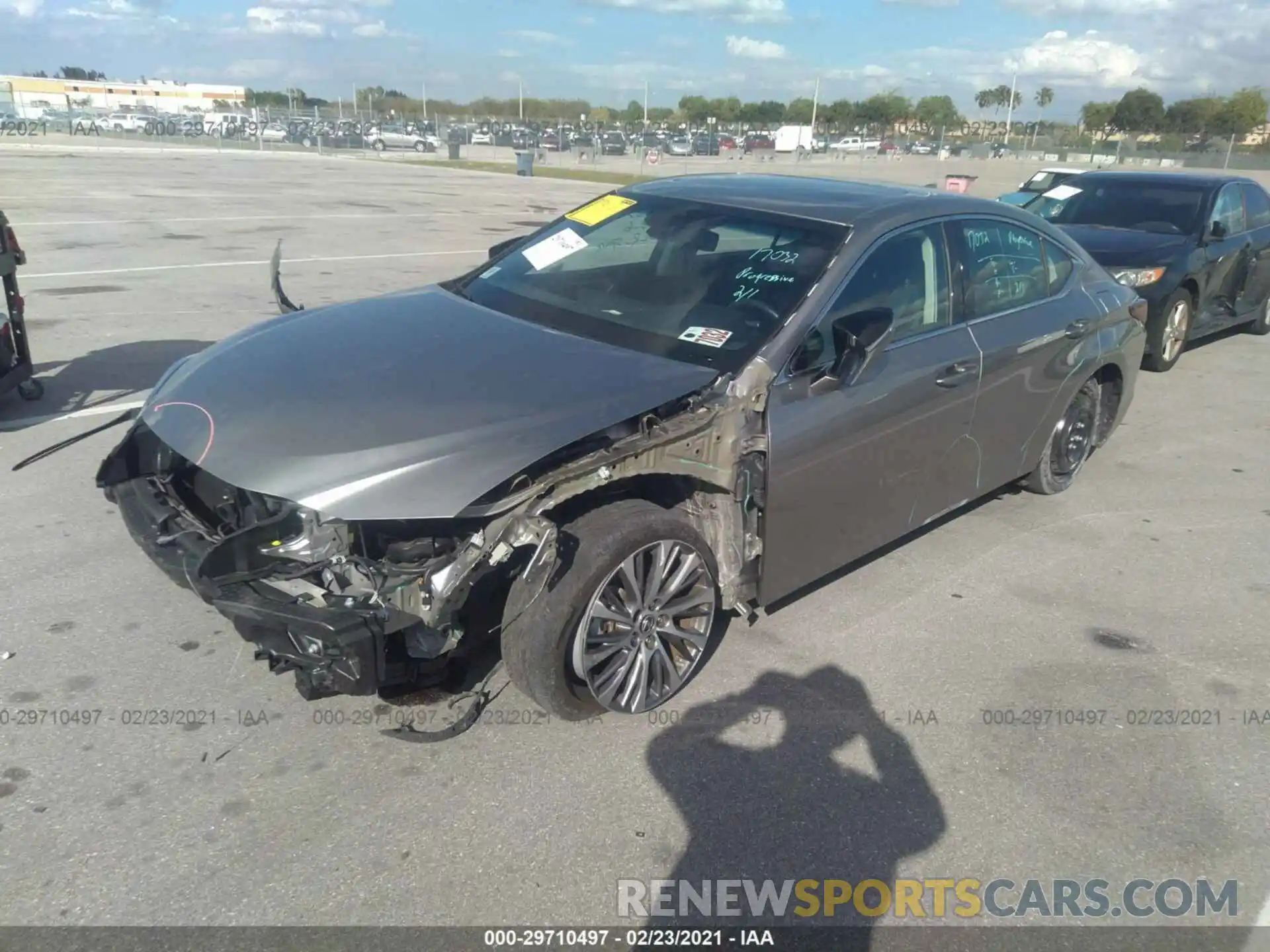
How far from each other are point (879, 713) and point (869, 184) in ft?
8.57

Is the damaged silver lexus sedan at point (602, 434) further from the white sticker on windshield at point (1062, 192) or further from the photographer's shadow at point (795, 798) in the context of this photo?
the white sticker on windshield at point (1062, 192)

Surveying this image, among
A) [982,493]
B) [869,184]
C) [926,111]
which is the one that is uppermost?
[926,111]

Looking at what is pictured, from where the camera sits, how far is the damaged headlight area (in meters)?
2.79

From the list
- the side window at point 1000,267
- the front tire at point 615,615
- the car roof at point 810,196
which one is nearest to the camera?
the front tire at point 615,615

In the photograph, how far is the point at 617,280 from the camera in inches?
165

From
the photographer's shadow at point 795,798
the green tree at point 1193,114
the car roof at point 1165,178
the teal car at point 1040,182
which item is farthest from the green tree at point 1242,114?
the photographer's shadow at point 795,798

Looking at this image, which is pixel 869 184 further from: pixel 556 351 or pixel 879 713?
pixel 879 713

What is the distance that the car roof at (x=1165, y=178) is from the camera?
363 inches

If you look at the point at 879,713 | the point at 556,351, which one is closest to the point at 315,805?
the point at 556,351

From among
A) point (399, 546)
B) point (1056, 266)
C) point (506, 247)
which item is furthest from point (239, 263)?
point (399, 546)

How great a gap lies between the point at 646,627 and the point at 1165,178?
875 cm

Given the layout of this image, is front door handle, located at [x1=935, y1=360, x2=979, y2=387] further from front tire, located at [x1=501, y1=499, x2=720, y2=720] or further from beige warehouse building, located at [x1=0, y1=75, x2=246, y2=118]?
beige warehouse building, located at [x1=0, y1=75, x2=246, y2=118]

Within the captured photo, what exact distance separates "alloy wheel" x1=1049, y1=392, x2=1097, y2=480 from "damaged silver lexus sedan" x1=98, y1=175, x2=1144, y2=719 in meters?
0.65

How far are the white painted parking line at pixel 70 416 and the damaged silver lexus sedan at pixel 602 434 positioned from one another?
2.72m
